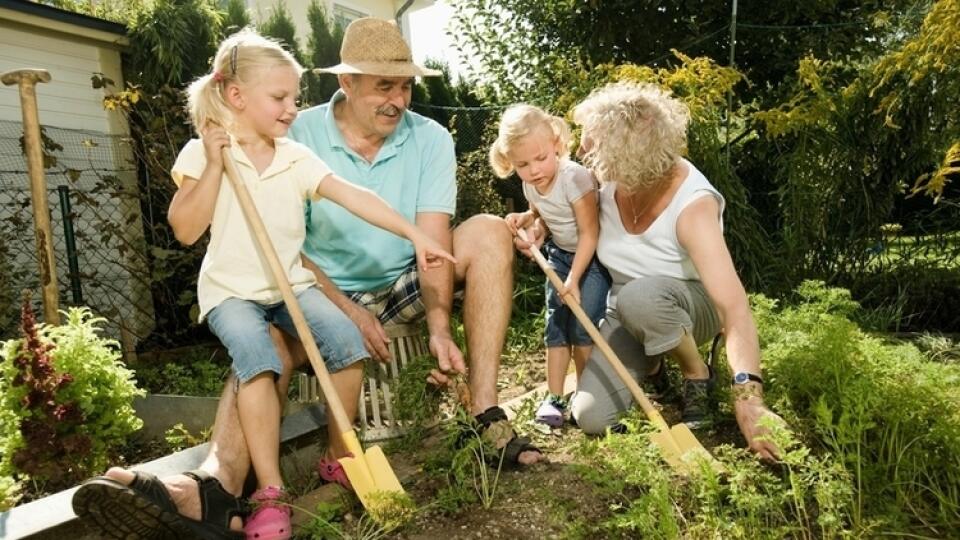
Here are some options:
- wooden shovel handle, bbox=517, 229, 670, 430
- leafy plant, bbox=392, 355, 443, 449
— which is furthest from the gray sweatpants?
leafy plant, bbox=392, 355, 443, 449

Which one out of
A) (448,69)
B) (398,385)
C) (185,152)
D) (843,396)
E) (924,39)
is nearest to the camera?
(843,396)

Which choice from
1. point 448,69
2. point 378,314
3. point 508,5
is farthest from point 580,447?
point 448,69

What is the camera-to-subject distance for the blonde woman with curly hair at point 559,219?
2.80 m

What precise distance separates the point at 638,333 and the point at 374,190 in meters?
1.07

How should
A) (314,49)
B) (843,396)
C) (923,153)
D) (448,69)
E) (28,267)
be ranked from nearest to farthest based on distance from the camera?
(843,396), (923,153), (28,267), (314,49), (448,69)

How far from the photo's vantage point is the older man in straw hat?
2.44 meters

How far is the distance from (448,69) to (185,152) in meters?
7.03

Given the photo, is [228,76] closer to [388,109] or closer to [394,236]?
[388,109]

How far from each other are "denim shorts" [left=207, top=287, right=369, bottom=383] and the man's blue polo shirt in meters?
0.32

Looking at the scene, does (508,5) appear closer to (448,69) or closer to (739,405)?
(448,69)

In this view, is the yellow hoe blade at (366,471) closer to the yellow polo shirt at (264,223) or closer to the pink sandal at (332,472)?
the pink sandal at (332,472)

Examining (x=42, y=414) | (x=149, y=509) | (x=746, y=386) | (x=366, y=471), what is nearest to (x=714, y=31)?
(x=746, y=386)

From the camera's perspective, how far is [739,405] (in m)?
2.08

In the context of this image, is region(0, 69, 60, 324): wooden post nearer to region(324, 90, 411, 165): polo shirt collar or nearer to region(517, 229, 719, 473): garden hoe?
region(324, 90, 411, 165): polo shirt collar
